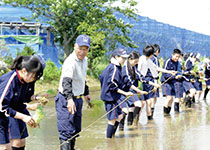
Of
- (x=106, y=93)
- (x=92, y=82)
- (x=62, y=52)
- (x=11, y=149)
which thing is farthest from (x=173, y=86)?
(x=62, y=52)

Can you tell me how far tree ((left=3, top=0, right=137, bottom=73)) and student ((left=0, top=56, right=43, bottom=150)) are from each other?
16.0 m

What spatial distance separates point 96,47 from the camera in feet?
66.4

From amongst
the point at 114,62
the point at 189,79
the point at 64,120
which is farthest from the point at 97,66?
the point at 64,120

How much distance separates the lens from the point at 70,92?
5.39 m

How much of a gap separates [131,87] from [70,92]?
311 cm

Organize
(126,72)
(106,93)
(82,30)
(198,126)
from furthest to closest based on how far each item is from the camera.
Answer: (82,30) < (198,126) < (126,72) < (106,93)

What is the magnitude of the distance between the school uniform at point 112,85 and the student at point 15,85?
2.70 metres

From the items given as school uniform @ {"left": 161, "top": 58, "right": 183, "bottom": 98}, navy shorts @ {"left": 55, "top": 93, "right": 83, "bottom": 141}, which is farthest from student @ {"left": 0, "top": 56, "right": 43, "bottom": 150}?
school uniform @ {"left": 161, "top": 58, "right": 183, "bottom": 98}

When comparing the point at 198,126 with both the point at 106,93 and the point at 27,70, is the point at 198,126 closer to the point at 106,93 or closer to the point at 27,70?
the point at 106,93

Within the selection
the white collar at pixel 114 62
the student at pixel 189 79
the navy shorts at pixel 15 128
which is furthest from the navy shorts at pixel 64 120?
the student at pixel 189 79

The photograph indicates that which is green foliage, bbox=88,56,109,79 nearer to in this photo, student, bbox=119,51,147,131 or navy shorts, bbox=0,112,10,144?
student, bbox=119,51,147,131

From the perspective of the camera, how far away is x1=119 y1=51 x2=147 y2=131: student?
792cm

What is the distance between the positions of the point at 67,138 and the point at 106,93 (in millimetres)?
1814

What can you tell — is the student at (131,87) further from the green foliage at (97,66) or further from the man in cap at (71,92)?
the green foliage at (97,66)
